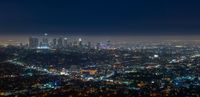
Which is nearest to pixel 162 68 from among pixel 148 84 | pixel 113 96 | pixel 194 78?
pixel 194 78

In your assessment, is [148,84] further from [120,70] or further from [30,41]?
[30,41]

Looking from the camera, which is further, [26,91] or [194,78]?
[194,78]

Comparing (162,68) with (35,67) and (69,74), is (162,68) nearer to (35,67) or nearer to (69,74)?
(69,74)

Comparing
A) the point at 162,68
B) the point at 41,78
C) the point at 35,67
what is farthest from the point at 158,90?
the point at 35,67

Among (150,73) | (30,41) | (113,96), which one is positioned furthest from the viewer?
(30,41)

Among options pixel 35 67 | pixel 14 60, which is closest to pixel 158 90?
pixel 35 67

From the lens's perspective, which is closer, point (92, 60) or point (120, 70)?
point (120, 70)

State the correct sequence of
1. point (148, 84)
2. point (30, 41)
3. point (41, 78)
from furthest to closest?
1. point (30, 41)
2. point (41, 78)
3. point (148, 84)

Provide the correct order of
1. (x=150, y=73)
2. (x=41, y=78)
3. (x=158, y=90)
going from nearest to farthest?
1. (x=158, y=90)
2. (x=41, y=78)
3. (x=150, y=73)

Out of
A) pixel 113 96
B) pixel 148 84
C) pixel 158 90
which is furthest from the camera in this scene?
pixel 148 84
